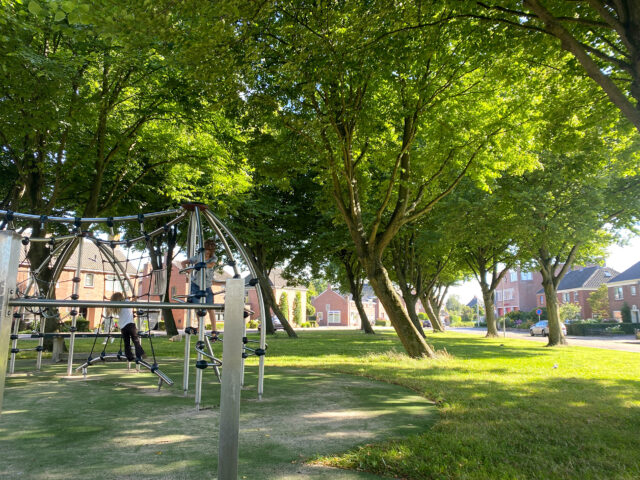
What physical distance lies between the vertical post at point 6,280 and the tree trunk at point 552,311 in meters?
23.8

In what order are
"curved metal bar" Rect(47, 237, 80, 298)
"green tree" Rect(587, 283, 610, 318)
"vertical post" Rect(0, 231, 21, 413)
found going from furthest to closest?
"green tree" Rect(587, 283, 610, 318) < "curved metal bar" Rect(47, 237, 80, 298) < "vertical post" Rect(0, 231, 21, 413)

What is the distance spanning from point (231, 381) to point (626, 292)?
62327 millimetres

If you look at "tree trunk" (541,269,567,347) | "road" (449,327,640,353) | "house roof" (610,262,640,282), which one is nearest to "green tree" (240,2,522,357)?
"tree trunk" (541,269,567,347)

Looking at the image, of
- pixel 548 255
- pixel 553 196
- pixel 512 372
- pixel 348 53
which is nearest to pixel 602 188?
pixel 553 196

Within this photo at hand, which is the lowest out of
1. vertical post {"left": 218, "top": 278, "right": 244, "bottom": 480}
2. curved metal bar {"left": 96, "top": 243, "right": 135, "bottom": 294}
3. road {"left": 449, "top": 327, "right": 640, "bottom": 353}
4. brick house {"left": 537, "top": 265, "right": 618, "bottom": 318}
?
road {"left": 449, "top": 327, "right": 640, "bottom": 353}

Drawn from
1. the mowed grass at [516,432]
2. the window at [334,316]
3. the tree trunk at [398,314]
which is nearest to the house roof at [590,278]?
the window at [334,316]

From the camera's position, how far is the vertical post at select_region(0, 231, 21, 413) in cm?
217

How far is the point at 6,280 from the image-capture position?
7.24 feet

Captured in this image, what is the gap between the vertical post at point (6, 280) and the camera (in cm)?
217

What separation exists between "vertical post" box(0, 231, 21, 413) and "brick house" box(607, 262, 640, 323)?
6072 cm

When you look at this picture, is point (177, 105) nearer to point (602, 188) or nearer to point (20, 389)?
point (20, 389)

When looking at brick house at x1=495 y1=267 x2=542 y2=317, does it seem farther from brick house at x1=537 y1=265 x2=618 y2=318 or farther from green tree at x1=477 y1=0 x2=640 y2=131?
green tree at x1=477 y1=0 x2=640 y2=131

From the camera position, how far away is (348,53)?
7.50 m

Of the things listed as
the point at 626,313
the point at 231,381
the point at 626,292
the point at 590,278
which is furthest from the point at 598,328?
the point at 231,381
